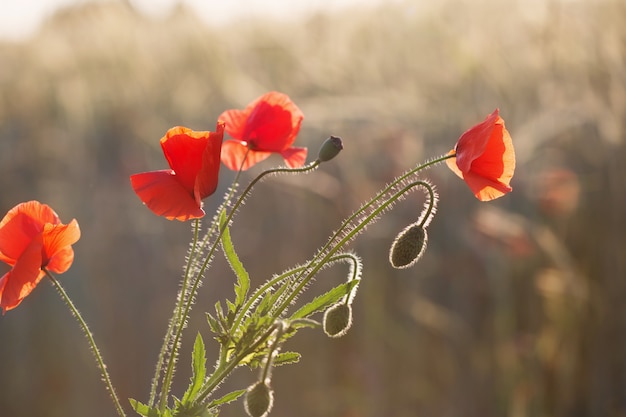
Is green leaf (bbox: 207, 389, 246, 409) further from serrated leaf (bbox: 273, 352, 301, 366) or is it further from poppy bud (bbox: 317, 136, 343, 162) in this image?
poppy bud (bbox: 317, 136, 343, 162)

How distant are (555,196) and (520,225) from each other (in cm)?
23

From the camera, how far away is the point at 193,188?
639mm

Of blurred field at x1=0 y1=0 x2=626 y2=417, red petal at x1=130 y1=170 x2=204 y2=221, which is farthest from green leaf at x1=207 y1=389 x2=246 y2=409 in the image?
blurred field at x1=0 y1=0 x2=626 y2=417

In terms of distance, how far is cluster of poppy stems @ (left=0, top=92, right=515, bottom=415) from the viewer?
630mm

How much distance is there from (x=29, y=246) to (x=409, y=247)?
0.28 m

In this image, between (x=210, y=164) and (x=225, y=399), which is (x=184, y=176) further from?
(x=225, y=399)

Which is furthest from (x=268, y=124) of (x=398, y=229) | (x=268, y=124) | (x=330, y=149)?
(x=398, y=229)

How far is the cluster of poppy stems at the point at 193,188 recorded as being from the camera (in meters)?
0.63

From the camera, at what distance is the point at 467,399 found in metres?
2.70

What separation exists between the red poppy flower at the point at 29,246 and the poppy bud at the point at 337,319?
195 millimetres

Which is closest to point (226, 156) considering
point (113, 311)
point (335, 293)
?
point (335, 293)

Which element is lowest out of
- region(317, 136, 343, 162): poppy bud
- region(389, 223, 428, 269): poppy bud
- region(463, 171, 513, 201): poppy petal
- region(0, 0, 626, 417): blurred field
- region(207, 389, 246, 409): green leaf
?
region(207, 389, 246, 409): green leaf

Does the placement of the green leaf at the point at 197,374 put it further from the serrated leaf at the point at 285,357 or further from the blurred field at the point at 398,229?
the blurred field at the point at 398,229

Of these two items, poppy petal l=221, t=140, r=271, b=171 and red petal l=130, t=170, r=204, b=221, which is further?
poppy petal l=221, t=140, r=271, b=171
